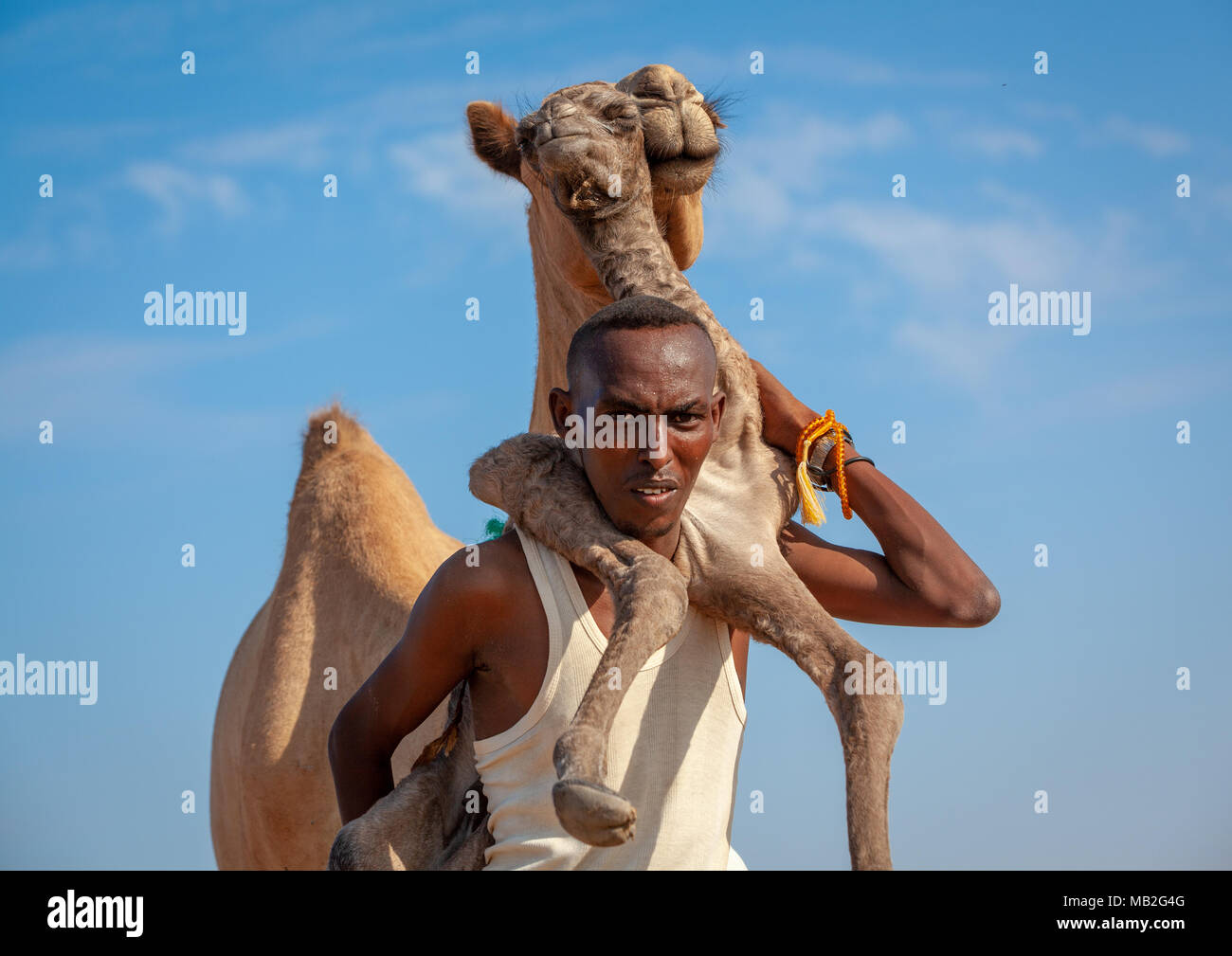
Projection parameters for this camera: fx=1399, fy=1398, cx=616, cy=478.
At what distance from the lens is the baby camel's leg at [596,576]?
2.06 meters

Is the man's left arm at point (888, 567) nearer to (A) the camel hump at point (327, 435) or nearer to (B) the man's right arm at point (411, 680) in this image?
(B) the man's right arm at point (411, 680)

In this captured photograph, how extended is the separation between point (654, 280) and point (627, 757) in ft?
3.40

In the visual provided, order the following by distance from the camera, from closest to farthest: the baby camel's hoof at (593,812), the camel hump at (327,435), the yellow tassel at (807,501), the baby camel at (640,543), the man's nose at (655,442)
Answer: the baby camel's hoof at (593,812) < the baby camel at (640,543) < the man's nose at (655,442) < the yellow tassel at (807,501) < the camel hump at (327,435)

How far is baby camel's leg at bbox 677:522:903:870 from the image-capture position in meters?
2.44

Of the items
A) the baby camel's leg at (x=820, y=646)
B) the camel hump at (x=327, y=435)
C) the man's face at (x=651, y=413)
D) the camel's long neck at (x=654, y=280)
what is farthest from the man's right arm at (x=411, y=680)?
the camel hump at (x=327, y=435)

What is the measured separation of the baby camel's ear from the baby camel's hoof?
2.80 m

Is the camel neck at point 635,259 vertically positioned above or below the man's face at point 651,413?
above

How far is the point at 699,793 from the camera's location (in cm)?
275

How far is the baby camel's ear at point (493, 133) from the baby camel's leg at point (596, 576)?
1775mm

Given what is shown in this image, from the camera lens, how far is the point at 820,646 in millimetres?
2650

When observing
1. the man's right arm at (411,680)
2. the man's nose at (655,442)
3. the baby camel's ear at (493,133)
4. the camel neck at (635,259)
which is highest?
the baby camel's ear at (493,133)

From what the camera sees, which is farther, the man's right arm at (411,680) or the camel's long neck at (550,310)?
the camel's long neck at (550,310)
